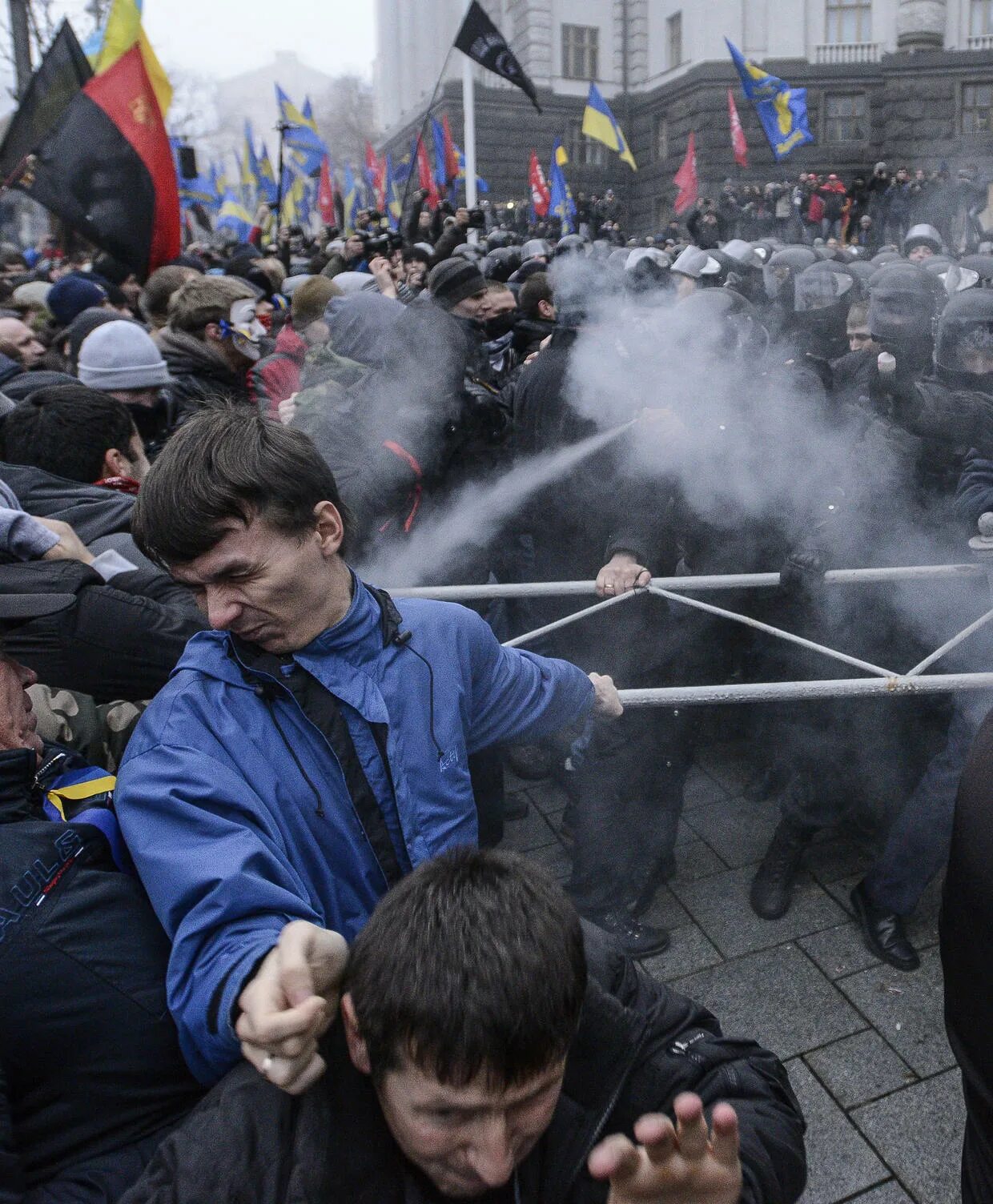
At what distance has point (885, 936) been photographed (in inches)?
125

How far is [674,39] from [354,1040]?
39.4m

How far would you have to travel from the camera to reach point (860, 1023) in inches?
114

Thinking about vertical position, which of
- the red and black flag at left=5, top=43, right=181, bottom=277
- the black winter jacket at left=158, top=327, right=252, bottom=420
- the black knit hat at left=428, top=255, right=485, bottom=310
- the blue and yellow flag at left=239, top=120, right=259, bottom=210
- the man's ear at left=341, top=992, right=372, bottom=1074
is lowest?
the man's ear at left=341, top=992, right=372, bottom=1074

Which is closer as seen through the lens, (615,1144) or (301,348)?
(615,1144)

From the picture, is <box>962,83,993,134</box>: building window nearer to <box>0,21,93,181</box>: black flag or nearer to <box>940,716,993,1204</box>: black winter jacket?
<box>0,21,93,181</box>: black flag

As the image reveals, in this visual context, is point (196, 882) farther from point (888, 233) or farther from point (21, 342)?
point (888, 233)

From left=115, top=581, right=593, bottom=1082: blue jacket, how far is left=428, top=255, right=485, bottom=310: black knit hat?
2998 mm

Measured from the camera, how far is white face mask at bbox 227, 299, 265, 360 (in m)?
4.89

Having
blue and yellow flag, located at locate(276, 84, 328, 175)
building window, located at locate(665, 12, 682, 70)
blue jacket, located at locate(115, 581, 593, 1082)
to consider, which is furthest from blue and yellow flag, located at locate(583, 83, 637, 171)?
building window, located at locate(665, 12, 682, 70)

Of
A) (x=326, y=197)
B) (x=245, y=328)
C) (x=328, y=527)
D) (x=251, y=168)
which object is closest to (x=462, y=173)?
(x=251, y=168)

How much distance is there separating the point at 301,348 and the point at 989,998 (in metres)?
4.48

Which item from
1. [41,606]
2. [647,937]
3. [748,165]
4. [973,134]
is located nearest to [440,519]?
[647,937]

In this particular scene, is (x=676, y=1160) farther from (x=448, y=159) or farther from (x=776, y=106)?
(x=448, y=159)

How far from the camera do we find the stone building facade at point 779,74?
30.8 m
